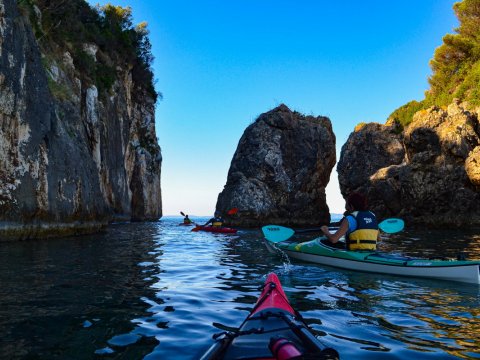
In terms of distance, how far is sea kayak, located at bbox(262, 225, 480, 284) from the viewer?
23.6 feet

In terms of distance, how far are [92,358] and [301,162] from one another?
3469 centimetres

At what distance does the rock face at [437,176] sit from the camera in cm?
2597

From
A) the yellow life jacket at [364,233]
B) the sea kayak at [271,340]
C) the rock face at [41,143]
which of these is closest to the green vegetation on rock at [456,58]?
the yellow life jacket at [364,233]

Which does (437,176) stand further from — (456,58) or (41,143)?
(41,143)

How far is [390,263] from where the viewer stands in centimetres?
800

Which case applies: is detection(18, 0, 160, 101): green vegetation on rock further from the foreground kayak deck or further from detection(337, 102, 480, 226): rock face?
detection(337, 102, 480, 226): rock face

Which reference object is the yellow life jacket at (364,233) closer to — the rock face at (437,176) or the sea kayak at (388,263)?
the sea kayak at (388,263)

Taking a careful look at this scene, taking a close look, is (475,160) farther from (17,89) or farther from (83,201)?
(17,89)

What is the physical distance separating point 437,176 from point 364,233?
74.5 ft

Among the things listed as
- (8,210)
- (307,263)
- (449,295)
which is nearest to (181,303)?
(449,295)

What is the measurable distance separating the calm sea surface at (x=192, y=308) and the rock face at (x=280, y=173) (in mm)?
24213

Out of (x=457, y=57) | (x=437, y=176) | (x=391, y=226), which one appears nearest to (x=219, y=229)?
(x=391, y=226)

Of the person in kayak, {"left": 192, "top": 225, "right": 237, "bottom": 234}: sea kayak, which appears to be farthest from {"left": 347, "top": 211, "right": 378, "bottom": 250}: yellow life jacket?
{"left": 192, "top": 225, "right": 237, "bottom": 234}: sea kayak

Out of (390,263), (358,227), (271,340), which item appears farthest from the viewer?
(358,227)
